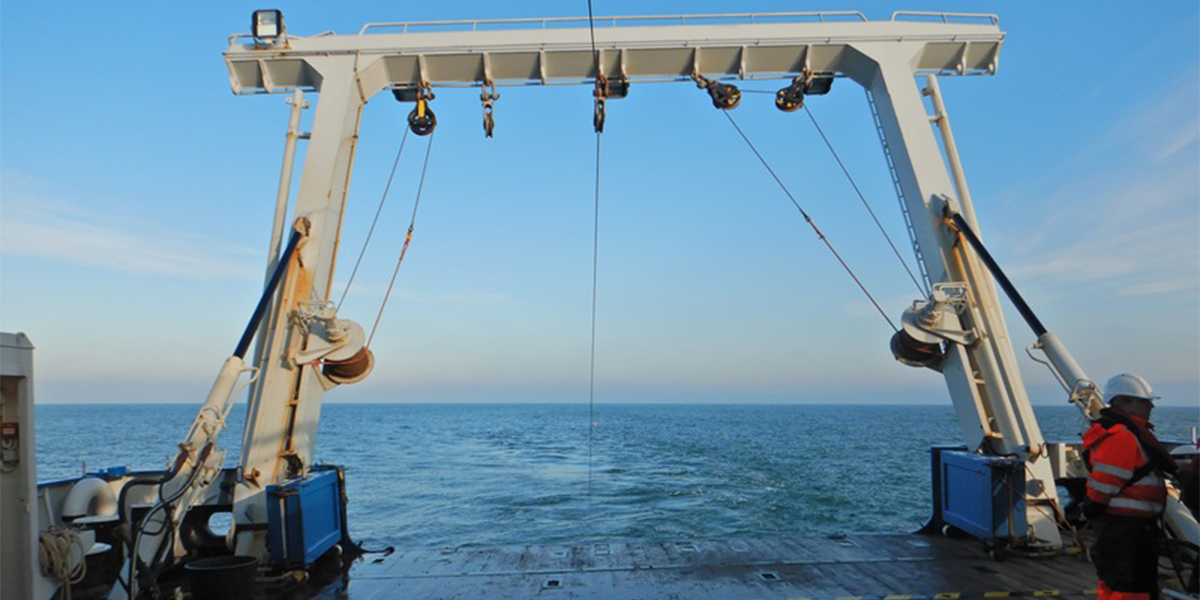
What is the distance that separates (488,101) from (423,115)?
2.90ft

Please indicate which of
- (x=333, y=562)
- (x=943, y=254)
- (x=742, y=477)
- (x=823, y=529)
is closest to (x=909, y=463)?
(x=742, y=477)

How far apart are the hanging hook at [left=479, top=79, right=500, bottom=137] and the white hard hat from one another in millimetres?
7379

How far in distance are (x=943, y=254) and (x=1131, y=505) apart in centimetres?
499

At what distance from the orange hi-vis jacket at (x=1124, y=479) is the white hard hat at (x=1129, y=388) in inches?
6.8

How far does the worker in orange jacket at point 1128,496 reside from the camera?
4.38 metres

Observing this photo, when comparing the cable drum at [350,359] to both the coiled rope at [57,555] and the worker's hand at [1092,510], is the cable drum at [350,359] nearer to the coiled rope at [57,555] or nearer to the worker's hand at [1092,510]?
the coiled rope at [57,555]

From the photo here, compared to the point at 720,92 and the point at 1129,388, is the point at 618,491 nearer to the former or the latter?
the point at 720,92

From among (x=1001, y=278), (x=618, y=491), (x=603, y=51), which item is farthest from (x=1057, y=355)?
(x=618, y=491)

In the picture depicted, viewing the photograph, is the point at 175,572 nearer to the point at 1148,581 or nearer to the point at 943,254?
the point at 1148,581

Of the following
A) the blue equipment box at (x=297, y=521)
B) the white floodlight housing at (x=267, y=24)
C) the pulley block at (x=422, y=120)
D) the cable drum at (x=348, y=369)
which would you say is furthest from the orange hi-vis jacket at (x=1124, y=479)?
the white floodlight housing at (x=267, y=24)

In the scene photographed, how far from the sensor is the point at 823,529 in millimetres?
18922

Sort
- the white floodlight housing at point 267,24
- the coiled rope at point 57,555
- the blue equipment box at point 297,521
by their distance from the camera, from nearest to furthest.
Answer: the coiled rope at point 57,555
the blue equipment box at point 297,521
the white floodlight housing at point 267,24

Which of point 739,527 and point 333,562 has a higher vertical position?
point 333,562

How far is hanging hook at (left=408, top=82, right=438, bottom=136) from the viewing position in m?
9.84
